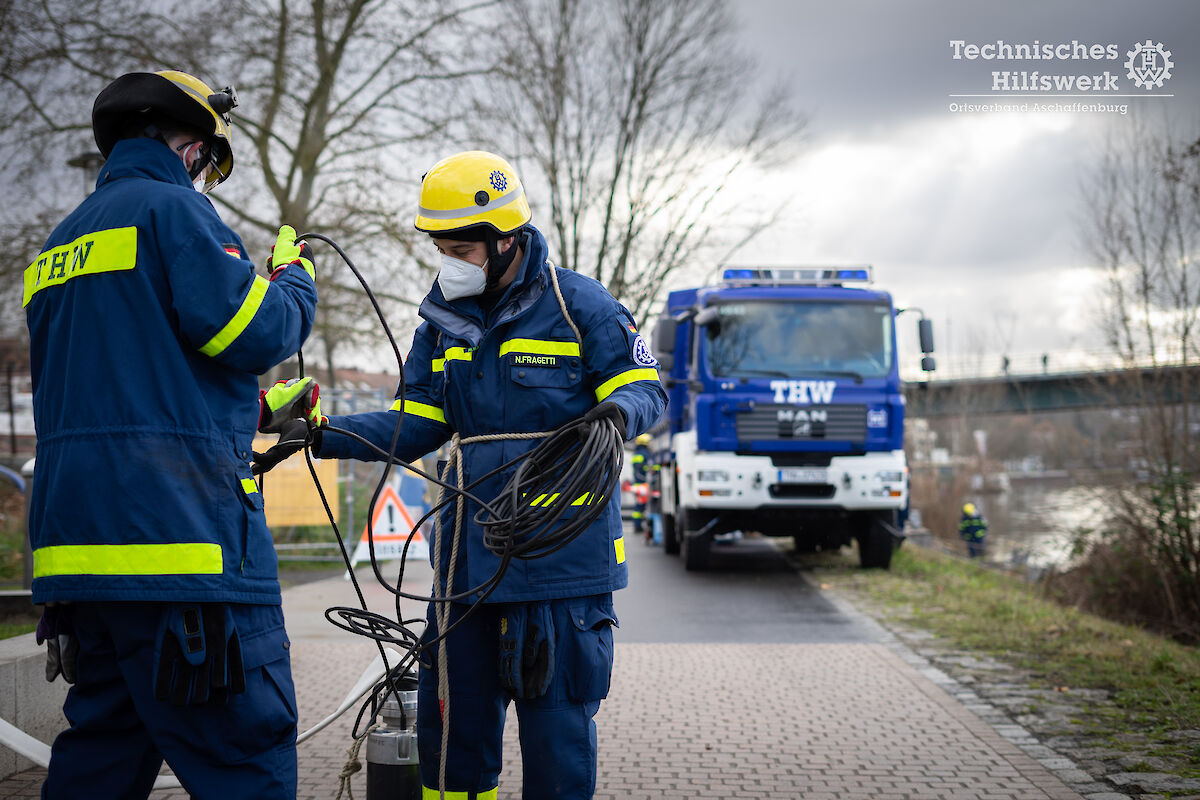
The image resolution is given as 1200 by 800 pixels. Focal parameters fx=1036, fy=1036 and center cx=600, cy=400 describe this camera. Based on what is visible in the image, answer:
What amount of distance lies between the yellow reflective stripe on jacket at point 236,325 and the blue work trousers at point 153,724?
627 millimetres

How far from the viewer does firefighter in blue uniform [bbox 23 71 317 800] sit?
7.95 feet

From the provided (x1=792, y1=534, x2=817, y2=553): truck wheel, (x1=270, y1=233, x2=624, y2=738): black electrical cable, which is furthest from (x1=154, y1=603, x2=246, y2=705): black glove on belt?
(x1=792, y1=534, x2=817, y2=553): truck wheel

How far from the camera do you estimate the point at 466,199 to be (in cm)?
309

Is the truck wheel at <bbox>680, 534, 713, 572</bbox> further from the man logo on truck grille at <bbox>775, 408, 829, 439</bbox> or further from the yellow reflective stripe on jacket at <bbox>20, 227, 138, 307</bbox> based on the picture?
the yellow reflective stripe on jacket at <bbox>20, 227, 138, 307</bbox>

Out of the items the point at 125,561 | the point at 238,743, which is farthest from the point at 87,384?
the point at 238,743

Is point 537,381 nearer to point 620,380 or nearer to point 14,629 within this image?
point 620,380

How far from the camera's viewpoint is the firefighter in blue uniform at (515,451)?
9.67 feet

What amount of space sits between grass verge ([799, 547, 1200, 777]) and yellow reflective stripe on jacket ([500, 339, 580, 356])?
333cm

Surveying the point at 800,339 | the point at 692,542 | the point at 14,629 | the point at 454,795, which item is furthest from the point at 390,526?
the point at 454,795

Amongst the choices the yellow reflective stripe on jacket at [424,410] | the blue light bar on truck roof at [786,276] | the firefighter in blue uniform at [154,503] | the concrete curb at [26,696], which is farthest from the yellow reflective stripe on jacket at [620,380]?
the blue light bar on truck roof at [786,276]

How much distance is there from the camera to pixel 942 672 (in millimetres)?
6750

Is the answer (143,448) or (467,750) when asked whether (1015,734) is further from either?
(143,448)

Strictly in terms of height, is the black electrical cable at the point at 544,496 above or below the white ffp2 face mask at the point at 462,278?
below

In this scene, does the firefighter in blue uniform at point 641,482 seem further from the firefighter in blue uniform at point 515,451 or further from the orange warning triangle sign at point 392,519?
the firefighter in blue uniform at point 515,451
